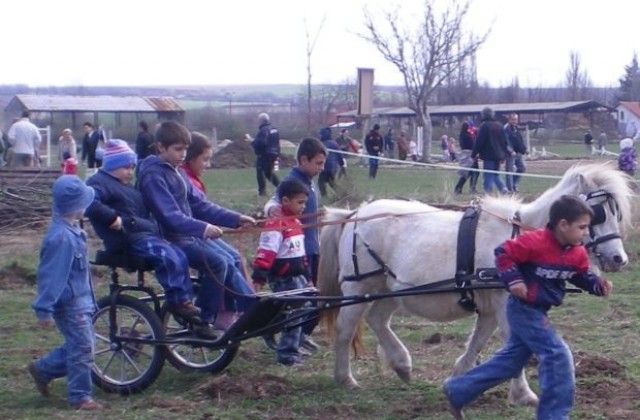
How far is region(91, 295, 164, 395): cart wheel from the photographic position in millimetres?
6574

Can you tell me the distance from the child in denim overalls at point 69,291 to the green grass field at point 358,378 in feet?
0.68

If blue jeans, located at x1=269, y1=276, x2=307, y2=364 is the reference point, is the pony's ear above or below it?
above

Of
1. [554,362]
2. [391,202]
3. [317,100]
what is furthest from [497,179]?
[317,100]

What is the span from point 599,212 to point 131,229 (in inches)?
112

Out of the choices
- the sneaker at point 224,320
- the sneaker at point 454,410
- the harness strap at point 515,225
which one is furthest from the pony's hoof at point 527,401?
the sneaker at point 224,320

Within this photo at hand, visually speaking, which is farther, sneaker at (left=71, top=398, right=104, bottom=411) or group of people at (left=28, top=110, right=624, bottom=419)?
sneaker at (left=71, top=398, right=104, bottom=411)

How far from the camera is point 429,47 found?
49750 millimetres

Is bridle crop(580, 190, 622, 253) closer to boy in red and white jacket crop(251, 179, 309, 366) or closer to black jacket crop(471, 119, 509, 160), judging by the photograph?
boy in red and white jacket crop(251, 179, 309, 366)

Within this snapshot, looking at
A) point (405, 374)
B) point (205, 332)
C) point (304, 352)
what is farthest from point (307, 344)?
point (205, 332)

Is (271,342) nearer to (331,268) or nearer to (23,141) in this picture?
(331,268)

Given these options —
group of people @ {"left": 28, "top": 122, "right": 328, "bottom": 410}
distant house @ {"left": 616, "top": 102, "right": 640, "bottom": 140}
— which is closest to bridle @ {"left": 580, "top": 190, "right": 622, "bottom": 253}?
group of people @ {"left": 28, "top": 122, "right": 328, "bottom": 410}

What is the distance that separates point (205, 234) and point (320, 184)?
1075 centimetres

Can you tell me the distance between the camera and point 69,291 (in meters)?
6.00

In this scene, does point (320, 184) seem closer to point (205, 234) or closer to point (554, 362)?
point (205, 234)
